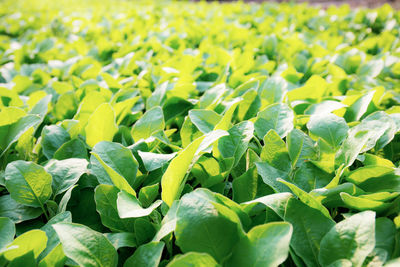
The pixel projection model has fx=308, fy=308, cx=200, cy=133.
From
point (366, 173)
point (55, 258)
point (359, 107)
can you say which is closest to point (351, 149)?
point (366, 173)

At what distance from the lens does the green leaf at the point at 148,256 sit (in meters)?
0.73

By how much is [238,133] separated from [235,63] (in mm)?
1113

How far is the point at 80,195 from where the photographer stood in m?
1.09

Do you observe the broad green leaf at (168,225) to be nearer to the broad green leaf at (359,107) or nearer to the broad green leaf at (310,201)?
the broad green leaf at (310,201)

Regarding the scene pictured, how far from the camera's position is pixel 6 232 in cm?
81

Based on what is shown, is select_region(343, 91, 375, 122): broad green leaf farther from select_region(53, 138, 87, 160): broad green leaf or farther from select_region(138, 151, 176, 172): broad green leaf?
select_region(53, 138, 87, 160): broad green leaf

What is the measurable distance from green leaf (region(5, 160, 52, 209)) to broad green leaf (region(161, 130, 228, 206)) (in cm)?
40

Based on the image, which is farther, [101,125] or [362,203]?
[101,125]

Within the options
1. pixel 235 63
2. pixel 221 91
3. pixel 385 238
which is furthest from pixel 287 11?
pixel 385 238

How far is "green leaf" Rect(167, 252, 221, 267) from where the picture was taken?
631mm

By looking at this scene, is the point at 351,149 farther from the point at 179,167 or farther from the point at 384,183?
the point at 179,167

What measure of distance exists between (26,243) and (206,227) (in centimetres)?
44

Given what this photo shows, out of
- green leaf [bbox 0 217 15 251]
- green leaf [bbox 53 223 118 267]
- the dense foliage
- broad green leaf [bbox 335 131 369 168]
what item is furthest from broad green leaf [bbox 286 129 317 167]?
green leaf [bbox 0 217 15 251]

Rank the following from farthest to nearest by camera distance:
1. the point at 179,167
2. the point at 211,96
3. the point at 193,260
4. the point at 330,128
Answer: the point at 211,96 < the point at 330,128 < the point at 179,167 < the point at 193,260
